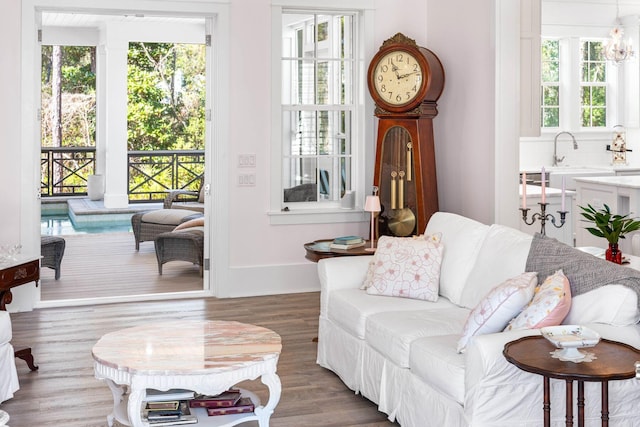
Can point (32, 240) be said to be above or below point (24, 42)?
below

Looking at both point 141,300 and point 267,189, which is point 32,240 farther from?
point 267,189

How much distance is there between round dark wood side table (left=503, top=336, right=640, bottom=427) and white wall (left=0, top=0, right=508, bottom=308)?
10.5ft

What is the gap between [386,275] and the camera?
4.77 meters

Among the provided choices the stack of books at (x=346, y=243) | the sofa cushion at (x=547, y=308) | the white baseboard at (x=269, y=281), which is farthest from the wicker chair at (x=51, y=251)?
the sofa cushion at (x=547, y=308)

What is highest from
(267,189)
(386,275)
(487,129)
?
(487,129)

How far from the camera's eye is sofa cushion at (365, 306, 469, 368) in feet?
13.2

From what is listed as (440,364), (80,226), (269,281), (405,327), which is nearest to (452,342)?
(440,364)

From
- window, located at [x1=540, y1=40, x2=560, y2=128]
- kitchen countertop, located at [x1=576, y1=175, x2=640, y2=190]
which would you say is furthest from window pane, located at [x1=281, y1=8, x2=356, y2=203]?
window, located at [x1=540, y1=40, x2=560, y2=128]

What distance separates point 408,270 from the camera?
4.75 metres

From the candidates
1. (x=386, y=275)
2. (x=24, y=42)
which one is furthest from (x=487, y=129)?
(x=24, y=42)

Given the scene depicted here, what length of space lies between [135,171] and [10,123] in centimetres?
833

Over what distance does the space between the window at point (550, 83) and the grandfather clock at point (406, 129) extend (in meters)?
4.16

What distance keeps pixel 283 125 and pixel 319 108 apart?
1.14 ft

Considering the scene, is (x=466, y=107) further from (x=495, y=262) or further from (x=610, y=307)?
(x=610, y=307)
